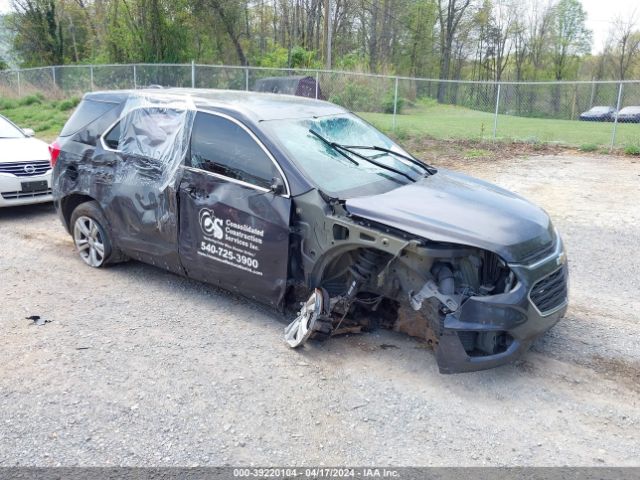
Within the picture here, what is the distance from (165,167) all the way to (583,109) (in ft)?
74.2

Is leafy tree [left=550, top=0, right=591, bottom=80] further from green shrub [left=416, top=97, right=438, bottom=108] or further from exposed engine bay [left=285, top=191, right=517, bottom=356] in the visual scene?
exposed engine bay [left=285, top=191, right=517, bottom=356]

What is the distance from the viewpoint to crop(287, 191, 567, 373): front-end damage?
3602 millimetres

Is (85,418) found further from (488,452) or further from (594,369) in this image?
(594,369)

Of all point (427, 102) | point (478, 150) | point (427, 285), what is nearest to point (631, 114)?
point (427, 102)

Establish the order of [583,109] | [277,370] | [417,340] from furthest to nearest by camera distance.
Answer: [583,109]
[417,340]
[277,370]

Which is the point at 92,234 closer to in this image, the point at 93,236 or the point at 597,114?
the point at 93,236

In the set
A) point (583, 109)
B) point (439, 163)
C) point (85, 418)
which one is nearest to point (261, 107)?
point (85, 418)

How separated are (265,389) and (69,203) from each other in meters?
3.46

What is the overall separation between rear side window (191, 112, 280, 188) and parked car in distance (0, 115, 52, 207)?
414 cm

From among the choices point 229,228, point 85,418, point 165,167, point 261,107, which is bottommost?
point 85,418

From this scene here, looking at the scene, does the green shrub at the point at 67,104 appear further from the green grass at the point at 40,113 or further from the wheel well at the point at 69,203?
the wheel well at the point at 69,203

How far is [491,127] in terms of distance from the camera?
20297 millimetres

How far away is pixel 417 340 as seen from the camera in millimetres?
4309

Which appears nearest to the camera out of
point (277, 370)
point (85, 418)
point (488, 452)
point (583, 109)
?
point (488, 452)
